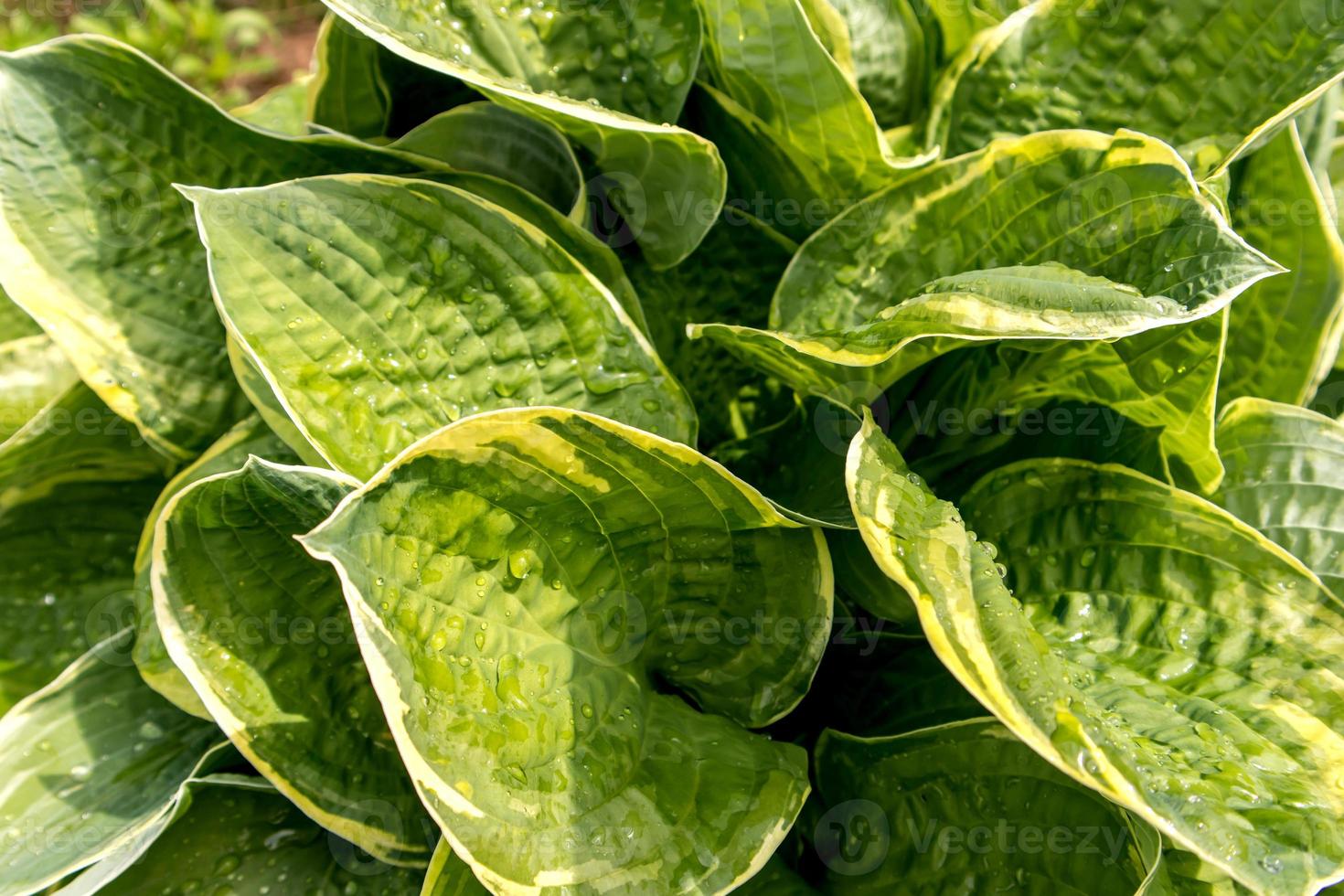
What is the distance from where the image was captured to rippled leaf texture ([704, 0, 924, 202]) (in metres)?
0.86

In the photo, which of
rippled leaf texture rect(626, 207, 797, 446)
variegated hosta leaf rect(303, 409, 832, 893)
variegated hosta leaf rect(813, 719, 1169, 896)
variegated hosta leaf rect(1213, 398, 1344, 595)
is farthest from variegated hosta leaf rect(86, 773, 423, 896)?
variegated hosta leaf rect(1213, 398, 1344, 595)

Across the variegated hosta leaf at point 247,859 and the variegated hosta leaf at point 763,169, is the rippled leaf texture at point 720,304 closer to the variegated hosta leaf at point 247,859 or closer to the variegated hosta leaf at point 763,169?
the variegated hosta leaf at point 763,169

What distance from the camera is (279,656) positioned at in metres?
0.83

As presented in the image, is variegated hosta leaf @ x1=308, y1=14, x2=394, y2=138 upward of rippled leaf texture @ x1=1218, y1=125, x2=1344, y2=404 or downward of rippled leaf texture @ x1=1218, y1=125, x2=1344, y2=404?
upward

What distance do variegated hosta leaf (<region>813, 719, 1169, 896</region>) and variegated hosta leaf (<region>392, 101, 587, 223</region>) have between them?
1.81 ft

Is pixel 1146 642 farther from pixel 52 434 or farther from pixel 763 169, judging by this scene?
pixel 52 434

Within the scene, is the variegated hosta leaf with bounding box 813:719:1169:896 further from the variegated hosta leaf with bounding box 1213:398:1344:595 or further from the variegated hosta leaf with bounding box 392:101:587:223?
the variegated hosta leaf with bounding box 392:101:587:223

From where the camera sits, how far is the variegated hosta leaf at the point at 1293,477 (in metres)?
0.94

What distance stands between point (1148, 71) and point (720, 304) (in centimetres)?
43

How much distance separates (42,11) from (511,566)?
8.57 feet

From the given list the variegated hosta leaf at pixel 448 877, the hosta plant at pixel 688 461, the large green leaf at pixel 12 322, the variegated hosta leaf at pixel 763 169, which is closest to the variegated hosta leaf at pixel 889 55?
the hosta plant at pixel 688 461

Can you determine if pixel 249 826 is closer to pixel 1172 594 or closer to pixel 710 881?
pixel 710 881

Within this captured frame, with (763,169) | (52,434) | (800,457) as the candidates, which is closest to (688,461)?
(800,457)

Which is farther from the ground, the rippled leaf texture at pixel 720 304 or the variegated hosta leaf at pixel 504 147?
the variegated hosta leaf at pixel 504 147
